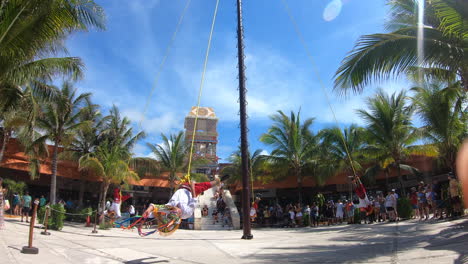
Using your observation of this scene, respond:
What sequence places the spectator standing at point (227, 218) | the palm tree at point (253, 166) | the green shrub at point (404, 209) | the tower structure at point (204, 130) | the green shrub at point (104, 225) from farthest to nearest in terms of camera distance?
1. the tower structure at point (204, 130)
2. the palm tree at point (253, 166)
3. the spectator standing at point (227, 218)
4. the green shrub at point (104, 225)
5. the green shrub at point (404, 209)

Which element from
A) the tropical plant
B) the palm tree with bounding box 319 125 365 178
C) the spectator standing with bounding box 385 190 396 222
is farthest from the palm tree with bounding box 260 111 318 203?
the tropical plant

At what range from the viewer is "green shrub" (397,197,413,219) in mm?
14594

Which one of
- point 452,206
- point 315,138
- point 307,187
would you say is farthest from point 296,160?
point 452,206

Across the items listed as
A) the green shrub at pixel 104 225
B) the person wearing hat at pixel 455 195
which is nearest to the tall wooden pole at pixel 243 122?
the person wearing hat at pixel 455 195

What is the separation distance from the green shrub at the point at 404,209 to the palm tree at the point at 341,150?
27.9 ft

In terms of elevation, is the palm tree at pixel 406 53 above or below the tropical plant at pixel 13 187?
above

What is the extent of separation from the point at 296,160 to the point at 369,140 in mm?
5552

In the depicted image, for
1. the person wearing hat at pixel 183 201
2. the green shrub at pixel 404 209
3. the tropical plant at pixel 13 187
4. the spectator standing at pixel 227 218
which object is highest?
the tropical plant at pixel 13 187

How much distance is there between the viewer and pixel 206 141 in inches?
1836

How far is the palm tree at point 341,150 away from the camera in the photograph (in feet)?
77.8

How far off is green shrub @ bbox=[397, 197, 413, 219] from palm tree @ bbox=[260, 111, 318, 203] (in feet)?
31.8

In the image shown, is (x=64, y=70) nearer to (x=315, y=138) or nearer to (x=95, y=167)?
(x=95, y=167)

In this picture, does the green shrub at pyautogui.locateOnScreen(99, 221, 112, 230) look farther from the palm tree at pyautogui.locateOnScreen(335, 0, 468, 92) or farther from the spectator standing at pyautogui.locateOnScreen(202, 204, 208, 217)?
the palm tree at pyautogui.locateOnScreen(335, 0, 468, 92)

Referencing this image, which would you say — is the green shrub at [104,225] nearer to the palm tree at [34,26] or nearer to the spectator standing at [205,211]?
the spectator standing at [205,211]
